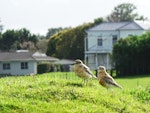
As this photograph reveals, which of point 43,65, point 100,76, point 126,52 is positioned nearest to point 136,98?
point 100,76

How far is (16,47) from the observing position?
128m

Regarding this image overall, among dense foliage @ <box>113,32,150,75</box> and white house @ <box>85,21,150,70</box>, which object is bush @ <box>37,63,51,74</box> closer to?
white house @ <box>85,21,150,70</box>

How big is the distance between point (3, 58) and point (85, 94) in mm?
73284

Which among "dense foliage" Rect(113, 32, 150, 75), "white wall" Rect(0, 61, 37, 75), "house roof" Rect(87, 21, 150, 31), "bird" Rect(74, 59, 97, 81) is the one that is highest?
"house roof" Rect(87, 21, 150, 31)

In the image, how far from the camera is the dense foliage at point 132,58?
65500mm

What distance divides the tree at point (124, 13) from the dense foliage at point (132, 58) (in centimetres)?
5665

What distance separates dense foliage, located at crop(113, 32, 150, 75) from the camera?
6550 cm

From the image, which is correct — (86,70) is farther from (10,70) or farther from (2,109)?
(10,70)

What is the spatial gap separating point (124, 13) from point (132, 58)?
5936cm

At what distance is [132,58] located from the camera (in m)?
65.8

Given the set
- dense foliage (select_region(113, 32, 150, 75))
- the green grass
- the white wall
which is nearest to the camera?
the green grass

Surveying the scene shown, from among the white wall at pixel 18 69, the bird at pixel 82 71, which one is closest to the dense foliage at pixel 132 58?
the white wall at pixel 18 69

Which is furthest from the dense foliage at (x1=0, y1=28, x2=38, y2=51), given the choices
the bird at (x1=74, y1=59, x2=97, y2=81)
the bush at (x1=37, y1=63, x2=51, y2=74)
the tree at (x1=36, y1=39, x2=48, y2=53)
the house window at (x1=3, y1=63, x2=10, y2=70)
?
the bird at (x1=74, y1=59, x2=97, y2=81)

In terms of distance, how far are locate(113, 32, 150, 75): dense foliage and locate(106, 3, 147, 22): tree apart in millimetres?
56654
